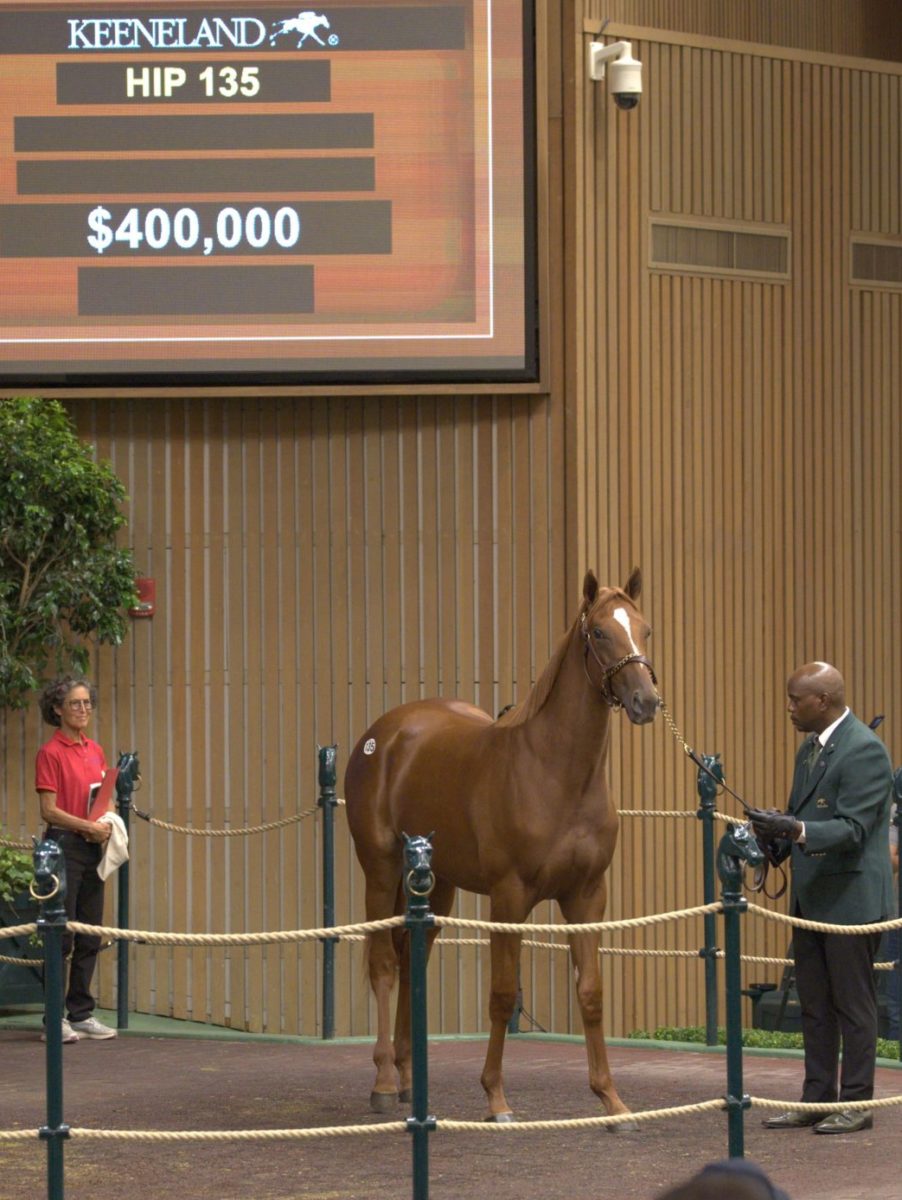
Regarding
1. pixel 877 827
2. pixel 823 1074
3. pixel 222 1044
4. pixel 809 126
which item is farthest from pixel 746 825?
pixel 809 126

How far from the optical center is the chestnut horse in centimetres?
720

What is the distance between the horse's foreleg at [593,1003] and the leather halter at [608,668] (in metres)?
0.80

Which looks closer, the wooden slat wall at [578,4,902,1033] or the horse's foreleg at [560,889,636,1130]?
the horse's foreleg at [560,889,636,1130]

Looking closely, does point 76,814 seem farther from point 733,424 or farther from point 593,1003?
point 733,424

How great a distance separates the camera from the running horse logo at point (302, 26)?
11.6 metres

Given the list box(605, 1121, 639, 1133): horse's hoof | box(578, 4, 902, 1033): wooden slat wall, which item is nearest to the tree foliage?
box(578, 4, 902, 1033): wooden slat wall

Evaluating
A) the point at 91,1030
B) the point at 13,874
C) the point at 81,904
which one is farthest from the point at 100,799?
the point at 91,1030

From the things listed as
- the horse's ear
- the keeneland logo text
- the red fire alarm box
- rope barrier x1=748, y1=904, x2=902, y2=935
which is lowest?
rope barrier x1=748, y1=904, x2=902, y2=935

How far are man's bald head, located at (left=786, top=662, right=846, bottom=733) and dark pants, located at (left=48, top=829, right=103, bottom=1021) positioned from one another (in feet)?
13.4

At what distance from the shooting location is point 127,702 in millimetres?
12023

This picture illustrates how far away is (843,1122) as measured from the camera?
7.05 meters

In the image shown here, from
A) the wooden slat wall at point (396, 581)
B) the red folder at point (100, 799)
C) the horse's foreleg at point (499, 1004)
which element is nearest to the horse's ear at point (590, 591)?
the horse's foreleg at point (499, 1004)

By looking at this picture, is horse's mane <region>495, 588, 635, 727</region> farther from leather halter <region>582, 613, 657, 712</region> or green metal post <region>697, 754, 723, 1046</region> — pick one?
green metal post <region>697, 754, 723, 1046</region>

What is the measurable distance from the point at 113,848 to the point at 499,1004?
2977 millimetres
